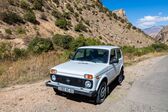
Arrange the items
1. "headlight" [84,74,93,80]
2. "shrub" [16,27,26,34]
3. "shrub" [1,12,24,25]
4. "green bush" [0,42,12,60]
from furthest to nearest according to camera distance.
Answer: "shrub" [1,12,24,25]
"shrub" [16,27,26,34]
"green bush" [0,42,12,60]
"headlight" [84,74,93,80]

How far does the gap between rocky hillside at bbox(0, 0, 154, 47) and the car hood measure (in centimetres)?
1503

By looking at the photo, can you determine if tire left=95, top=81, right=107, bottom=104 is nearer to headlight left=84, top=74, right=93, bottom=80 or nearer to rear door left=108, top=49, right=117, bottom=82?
rear door left=108, top=49, right=117, bottom=82

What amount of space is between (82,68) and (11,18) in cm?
2072

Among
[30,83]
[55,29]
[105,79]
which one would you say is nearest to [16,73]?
[30,83]

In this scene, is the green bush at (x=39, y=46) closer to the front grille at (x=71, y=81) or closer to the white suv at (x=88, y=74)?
the white suv at (x=88, y=74)

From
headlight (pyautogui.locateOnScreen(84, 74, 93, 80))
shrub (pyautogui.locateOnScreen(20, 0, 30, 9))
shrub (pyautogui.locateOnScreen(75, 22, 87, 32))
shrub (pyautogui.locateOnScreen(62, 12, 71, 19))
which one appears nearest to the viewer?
headlight (pyautogui.locateOnScreen(84, 74, 93, 80))

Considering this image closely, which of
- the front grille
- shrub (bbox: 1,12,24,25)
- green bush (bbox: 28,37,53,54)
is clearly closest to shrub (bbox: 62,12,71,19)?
shrub (bbox: 1,12,24,25)

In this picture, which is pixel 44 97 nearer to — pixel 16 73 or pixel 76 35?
pixel 16 73

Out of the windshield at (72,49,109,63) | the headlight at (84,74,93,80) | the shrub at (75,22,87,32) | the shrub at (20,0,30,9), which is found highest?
the shrub at (20,0,30,9)

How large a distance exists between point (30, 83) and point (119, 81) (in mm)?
4161

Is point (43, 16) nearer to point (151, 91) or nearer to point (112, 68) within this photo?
point (112, 68)

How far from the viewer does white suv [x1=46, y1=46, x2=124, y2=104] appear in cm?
671

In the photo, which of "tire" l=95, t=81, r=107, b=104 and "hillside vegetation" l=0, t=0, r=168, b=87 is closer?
"tire" l=95, t=81, r=107, b=104

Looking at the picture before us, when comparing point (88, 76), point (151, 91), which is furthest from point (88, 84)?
point (151, 91)
